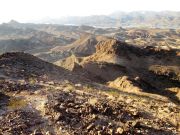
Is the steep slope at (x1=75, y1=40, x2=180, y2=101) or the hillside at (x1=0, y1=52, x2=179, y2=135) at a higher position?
the hillside at (x1=0, y1=52, x2=179, y2=135)

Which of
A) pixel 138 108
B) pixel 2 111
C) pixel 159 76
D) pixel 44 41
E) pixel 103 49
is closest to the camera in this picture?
pixel 2 111

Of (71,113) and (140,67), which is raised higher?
(71,113)

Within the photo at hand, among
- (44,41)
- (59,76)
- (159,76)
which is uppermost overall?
(59,76)

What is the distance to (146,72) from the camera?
41094 mm

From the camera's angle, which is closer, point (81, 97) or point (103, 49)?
point (81, 97)

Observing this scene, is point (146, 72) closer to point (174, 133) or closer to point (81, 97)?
point (81, 97)

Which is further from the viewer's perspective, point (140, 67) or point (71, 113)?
point (140, 67)

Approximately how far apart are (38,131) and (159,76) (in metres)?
29.1

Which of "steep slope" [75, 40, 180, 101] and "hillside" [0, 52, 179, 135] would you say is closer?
"hillside" [0, 52, 179, 135]

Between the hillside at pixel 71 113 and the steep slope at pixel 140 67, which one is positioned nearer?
the hillside at pixel 71 113

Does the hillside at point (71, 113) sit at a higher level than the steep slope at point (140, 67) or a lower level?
higher

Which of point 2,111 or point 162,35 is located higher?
point 2,111

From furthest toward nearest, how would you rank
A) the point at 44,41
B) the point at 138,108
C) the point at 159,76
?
the point at 44,41, the point at 159,76, the point at 138,108

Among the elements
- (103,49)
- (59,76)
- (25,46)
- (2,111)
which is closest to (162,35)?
(25,46)
